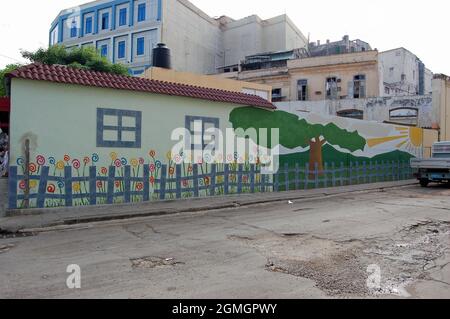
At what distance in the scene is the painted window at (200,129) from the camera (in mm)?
13102

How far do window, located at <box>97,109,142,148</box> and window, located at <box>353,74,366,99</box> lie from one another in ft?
97.4

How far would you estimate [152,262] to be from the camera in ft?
19.4

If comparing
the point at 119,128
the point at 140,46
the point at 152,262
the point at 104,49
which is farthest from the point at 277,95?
the point at 152,262

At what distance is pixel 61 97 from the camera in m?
10.4

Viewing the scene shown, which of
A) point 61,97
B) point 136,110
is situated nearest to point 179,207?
point 136,110

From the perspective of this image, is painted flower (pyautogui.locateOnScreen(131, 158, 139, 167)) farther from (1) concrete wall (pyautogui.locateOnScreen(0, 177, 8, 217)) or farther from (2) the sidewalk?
(1) concrete wall (pyautogui.locateOnScreen(0, 177, 8, 217))

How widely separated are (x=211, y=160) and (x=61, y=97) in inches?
210

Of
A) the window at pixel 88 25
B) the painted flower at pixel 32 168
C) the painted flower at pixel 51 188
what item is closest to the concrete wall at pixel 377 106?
the painted flower at pixel 51 188

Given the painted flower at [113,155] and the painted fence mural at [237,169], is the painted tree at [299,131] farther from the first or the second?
the painted flower at [113,155]

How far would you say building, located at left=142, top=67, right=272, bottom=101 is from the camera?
21.1 meters

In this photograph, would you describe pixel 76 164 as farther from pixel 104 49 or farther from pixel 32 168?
pixel 104 49

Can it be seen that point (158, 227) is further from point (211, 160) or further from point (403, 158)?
point (403, 158)

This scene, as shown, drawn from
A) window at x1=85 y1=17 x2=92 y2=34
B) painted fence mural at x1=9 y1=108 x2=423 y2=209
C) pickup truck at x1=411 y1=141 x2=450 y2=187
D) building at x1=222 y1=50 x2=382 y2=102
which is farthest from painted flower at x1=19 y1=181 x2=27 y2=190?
window at x1=85 y1=17 x2=92 y2=34

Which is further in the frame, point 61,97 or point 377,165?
point 377,165
